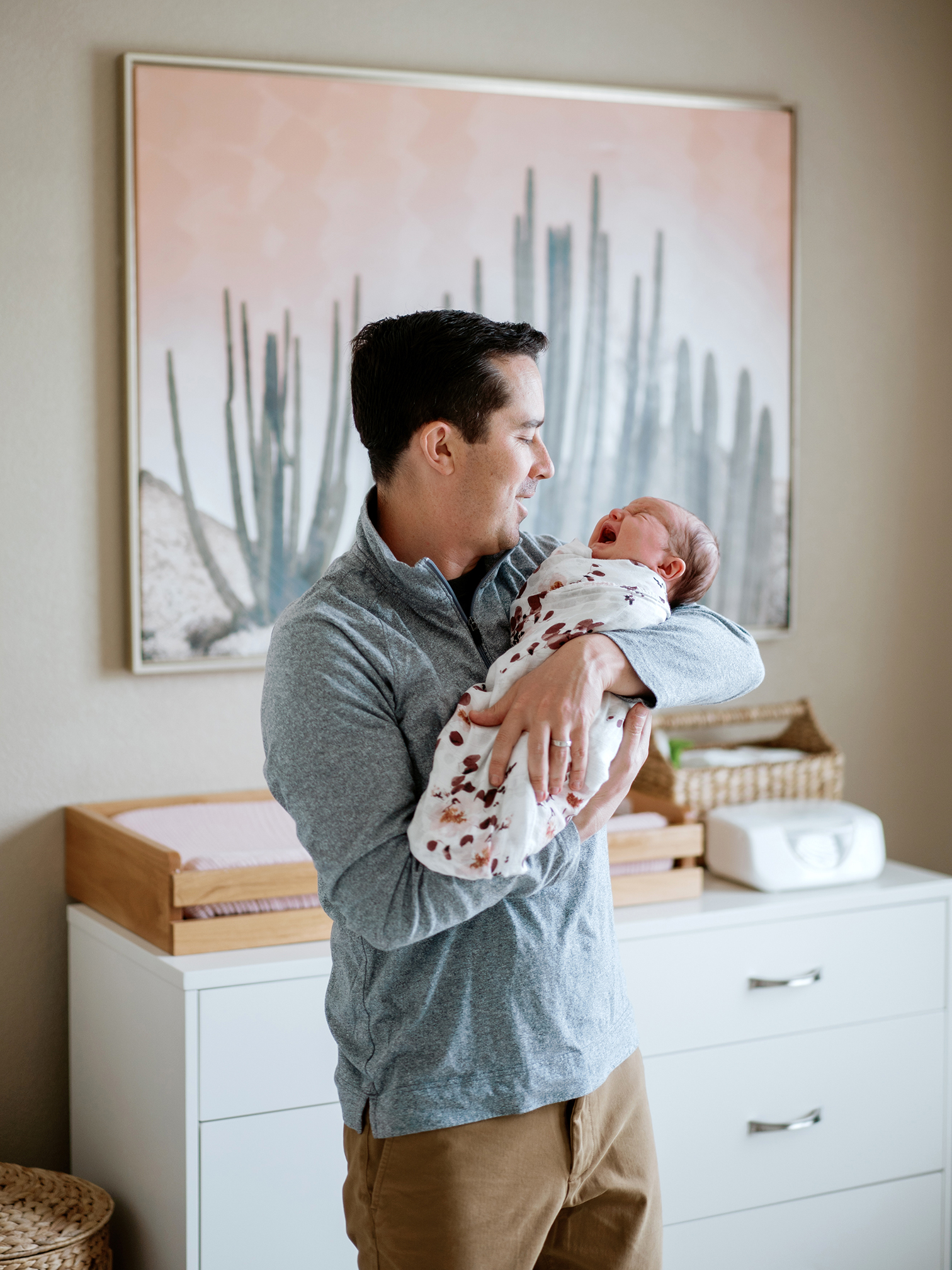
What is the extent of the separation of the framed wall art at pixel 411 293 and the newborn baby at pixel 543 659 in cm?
97

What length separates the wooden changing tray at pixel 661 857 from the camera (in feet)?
6.70

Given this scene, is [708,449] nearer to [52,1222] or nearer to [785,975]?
[785,975]

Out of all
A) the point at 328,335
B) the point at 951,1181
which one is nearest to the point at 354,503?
the point at 328,335

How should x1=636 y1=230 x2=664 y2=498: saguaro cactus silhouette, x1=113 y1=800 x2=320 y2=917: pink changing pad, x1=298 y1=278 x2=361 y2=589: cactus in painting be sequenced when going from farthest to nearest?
1. x1=636 y1=230 x2=664 y2=498: saguaro cactus silhouette
2. x1=298 y1=278 x2=361 y2=589: cactus in painting
3. x1=113 y1=800 x2=320 y2=917: pink changing pad

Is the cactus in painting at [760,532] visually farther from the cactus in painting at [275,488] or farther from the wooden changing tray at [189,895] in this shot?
the wooden changing tray at [189,895]

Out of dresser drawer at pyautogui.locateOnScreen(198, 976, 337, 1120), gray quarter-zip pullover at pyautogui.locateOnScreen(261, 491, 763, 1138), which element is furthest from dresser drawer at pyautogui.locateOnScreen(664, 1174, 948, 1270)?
gray quarter-zip pullover at pyautogui.locateOnScreen(261, 491, 763, 1138)

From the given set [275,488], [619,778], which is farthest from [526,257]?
[619,778]

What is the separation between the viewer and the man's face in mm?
A: 1200

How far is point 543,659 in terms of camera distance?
3.79 ft

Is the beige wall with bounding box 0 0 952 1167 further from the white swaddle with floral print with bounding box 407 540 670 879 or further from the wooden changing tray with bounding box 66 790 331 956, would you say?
the white swaddle with floral print with bounding box 407 540 670 879

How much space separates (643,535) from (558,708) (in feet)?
1.17

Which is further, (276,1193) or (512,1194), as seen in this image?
(276,1193)

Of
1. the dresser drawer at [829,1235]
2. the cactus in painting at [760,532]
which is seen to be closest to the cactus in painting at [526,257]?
the cactus in painting at [760,532]

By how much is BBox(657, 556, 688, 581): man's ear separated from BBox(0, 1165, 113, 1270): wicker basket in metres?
1.26
